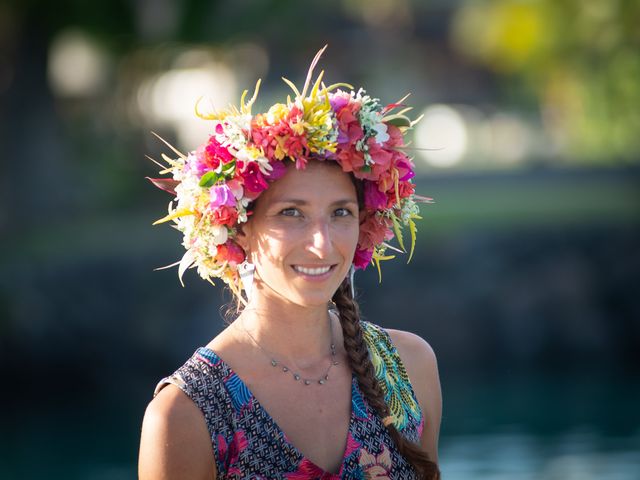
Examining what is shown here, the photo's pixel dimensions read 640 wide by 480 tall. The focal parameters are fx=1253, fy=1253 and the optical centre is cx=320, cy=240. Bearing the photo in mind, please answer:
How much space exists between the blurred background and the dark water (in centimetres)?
3

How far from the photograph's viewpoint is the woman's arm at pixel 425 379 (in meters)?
3.22

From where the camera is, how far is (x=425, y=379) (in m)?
3.25

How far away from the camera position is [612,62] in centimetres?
1672

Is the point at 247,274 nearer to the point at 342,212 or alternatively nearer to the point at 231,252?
the point at 231,252

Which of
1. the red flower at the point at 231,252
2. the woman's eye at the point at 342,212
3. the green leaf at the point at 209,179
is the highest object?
the green leaf at the point at 209,179

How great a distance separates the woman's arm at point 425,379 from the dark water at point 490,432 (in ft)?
19.7

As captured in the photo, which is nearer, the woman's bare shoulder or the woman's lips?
the woman's lips

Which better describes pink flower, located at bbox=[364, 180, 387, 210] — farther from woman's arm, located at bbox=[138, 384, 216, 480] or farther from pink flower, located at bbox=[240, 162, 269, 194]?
woman's arm, located at bbox=[138, 384, 216, 480]

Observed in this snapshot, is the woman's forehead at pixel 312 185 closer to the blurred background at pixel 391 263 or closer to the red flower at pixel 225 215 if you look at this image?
the red flower at pixel 225 215

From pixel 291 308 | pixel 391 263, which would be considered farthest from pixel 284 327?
pixel 391 263

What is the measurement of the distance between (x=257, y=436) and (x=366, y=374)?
0.36 metres

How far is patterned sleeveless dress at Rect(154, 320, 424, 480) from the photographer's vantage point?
2834 mm

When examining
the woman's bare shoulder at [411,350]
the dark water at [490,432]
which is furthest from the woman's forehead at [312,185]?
the dark water at [490,432]


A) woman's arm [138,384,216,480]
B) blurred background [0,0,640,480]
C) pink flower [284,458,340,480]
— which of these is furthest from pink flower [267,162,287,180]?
blurred background [0,0,640,480]
